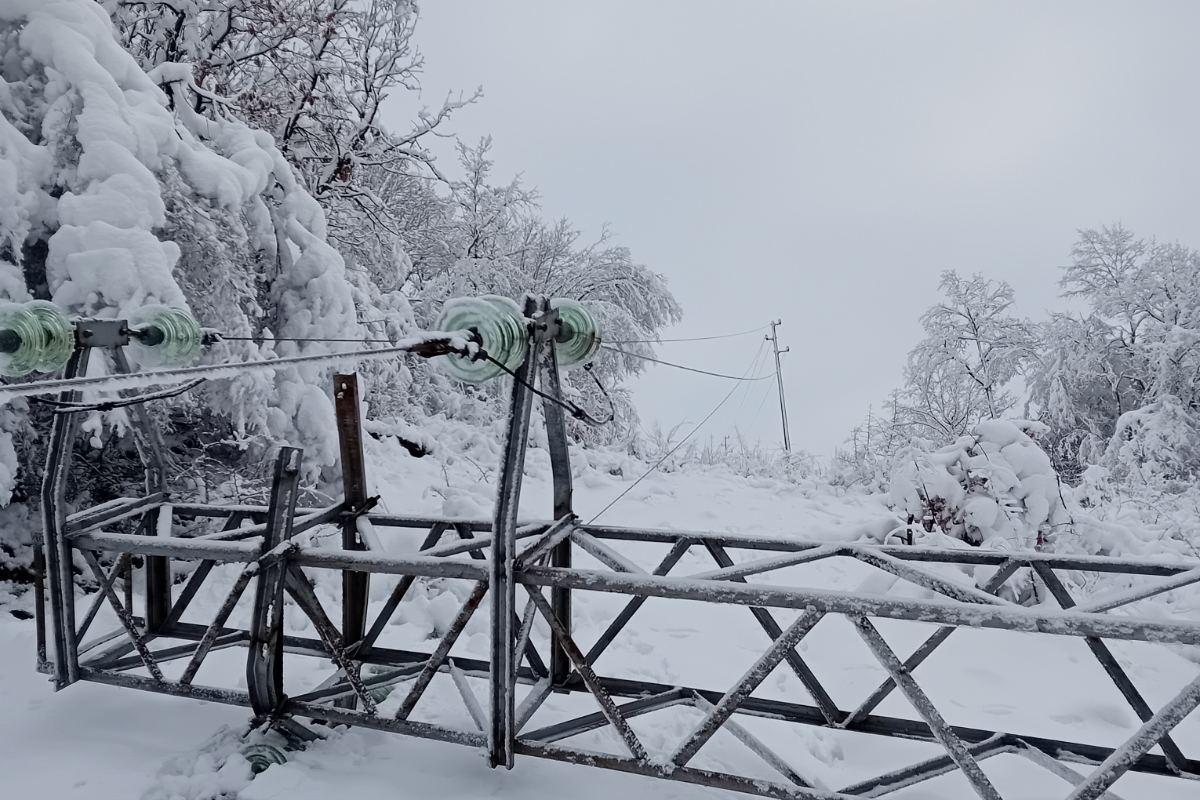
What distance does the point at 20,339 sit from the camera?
3373mm

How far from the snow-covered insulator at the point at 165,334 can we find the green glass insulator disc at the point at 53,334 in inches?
12.7

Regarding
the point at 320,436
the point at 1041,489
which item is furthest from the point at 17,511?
the point at 1041,489

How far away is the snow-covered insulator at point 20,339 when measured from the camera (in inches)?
131

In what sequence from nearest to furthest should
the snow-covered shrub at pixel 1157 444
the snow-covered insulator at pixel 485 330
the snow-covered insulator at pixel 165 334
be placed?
the snow-covered insulator at pixel 485 330 < the snow-covered insulator at pixel 165 334 < the snow-covered shrub at pixel 1157 444

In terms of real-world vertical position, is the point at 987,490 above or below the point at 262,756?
above

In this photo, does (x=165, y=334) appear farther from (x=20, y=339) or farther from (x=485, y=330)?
(x=485, y=330)

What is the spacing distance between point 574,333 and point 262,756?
2.65 meters

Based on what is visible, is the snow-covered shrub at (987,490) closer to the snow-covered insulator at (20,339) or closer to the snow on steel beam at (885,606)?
the snow on steel beam at (885,606)

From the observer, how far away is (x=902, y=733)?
3404mm

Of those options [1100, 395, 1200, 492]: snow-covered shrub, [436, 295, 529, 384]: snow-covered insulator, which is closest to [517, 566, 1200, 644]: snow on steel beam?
[436, 295, 529, 384]: snow-covered insulator

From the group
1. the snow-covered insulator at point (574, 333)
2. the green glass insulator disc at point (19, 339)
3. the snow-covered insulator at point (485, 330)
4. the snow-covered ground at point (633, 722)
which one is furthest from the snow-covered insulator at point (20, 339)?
the snow-covered insulator at point (574, 333)

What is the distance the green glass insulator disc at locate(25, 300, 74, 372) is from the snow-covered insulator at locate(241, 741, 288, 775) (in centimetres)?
232

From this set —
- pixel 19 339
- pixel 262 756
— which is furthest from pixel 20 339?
pixel 262 756

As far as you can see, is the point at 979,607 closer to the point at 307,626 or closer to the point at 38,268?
the point at 307,626
